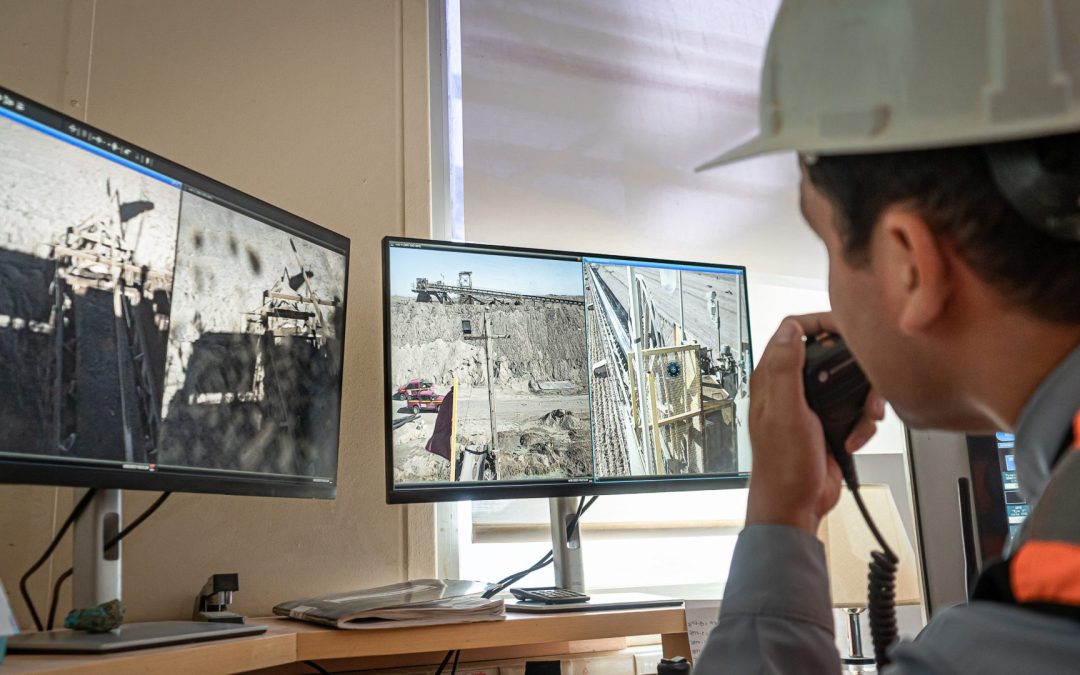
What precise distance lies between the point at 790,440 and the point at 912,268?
0.26m

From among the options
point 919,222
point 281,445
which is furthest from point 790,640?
point 281,445

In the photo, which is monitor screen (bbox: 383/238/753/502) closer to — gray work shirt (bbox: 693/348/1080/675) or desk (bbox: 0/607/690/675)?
desk (bbox: 0/607/690/675)

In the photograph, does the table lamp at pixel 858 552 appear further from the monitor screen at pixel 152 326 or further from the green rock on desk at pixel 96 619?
the green rock on desk at pixel 96 619

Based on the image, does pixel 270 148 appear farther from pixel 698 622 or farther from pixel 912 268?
pixel 912 268

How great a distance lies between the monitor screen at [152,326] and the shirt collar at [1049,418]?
2.98ft

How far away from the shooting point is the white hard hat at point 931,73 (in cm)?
55

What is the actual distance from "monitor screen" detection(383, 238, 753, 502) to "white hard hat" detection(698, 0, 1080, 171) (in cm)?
100

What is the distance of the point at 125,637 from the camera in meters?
0.96

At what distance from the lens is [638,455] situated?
168 cm

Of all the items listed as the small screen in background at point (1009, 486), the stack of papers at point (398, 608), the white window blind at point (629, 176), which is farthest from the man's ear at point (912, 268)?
the white window blind at point (629, 176)

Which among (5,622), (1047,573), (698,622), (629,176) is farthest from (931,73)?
(629,176)

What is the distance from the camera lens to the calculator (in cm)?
149

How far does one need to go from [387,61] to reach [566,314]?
0.75 m

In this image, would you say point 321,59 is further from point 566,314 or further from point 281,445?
point 281,445
